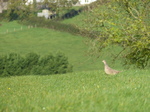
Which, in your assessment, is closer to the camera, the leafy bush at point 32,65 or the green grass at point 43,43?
the leafy bush at point 32,65

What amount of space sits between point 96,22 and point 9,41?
54159 millimetres

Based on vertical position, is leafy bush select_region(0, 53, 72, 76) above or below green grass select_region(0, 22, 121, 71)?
above

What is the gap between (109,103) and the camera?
25.3ft

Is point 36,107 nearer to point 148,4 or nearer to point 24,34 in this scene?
point 148,4

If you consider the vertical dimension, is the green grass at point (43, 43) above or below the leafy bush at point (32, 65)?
below

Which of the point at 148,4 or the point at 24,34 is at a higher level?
the point at 148,4

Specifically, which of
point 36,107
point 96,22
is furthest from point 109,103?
point 96,22

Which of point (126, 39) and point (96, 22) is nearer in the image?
point (126, 39)

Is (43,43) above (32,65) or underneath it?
underneath

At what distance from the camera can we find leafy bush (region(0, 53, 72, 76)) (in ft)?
151

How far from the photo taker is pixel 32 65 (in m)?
47.5

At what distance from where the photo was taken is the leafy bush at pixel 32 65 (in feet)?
151

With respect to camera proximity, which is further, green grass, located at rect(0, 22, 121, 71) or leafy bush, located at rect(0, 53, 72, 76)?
green grass, located at rect(0, 22, 121, 71)

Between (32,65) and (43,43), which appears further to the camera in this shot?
(43,43)
